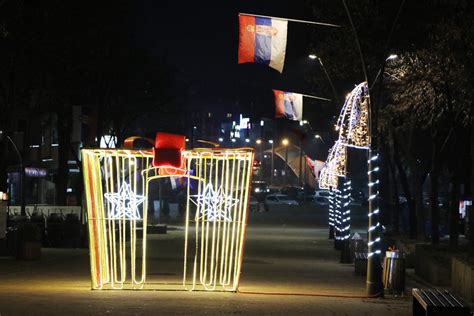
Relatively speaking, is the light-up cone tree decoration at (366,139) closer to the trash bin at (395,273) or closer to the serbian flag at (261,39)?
the trash bin at (395,273)

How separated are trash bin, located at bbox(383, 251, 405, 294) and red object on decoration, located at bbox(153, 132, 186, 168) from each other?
5.19 meters

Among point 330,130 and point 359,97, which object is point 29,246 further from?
point 330,130

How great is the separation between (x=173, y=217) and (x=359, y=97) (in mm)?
47166

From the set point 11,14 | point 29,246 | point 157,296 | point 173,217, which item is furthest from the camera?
point 173,217

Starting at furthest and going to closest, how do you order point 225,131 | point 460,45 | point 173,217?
point 225,131 < point 173,217 < point 460,45

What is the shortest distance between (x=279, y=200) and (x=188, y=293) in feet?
225

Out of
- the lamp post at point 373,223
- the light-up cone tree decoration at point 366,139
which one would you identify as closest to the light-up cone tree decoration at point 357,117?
the light-up cone tree decoration at point 366,139

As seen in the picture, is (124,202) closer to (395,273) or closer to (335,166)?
(395,273)

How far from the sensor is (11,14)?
26594mm

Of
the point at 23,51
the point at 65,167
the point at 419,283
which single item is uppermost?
the point at 23,51

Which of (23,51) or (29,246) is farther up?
(23,51)

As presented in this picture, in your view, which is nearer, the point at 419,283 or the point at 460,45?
the point at 460,45

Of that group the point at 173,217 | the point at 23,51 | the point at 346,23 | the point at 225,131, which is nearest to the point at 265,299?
the point at 346,23

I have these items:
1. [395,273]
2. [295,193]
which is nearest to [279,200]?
[295,193]
